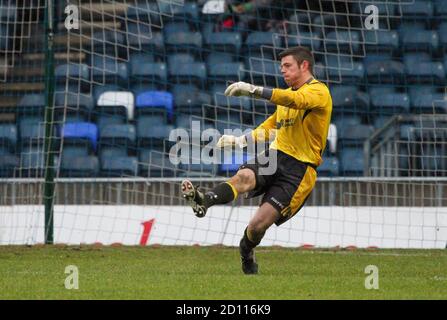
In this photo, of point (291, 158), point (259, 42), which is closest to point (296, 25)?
point (259, 42)

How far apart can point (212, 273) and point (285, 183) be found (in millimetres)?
1250

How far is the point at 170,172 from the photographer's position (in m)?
18.5

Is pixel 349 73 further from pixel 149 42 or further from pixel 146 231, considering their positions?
pixel 146 231

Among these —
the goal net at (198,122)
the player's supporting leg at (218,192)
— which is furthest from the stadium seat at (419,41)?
the player's supporting leg at (218,192)

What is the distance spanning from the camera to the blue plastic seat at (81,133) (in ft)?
63.7

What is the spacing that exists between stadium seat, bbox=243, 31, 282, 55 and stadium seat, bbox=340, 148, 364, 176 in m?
2.31

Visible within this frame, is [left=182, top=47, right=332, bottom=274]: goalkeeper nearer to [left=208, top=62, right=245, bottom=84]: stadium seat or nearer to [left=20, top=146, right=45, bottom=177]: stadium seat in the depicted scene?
[left=20, top=146, right=45, bottom=177]: stadium seat

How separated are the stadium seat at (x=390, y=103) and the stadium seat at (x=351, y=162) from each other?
1.24m

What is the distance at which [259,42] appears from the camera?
20391 millimetres

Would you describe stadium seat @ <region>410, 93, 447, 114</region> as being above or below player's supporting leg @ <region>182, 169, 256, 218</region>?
above

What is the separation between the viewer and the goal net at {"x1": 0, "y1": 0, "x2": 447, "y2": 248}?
1650cm

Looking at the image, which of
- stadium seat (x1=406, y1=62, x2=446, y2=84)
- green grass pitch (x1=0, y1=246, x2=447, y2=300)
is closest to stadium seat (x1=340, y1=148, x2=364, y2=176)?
stadium seat (x1=406, y1=62, x2=446, y2=84)
